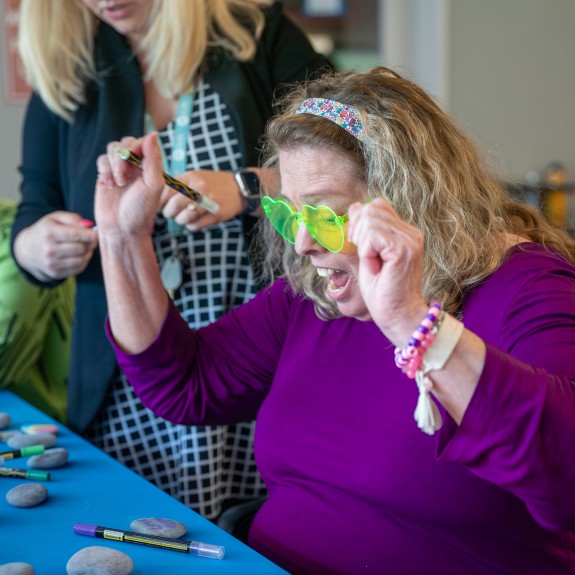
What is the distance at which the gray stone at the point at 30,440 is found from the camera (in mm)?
1454

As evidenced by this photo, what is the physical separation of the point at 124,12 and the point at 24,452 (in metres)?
0.86

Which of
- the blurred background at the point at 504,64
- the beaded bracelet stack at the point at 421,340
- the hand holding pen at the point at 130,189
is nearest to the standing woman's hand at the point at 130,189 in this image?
the hand holding pen at the point at 130,189

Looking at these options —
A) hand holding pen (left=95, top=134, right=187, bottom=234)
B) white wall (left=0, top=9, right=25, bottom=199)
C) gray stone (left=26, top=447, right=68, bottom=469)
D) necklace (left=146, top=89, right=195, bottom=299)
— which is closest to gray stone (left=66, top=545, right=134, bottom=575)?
gray stone (left=26, top=447, right=68, bottom=469)

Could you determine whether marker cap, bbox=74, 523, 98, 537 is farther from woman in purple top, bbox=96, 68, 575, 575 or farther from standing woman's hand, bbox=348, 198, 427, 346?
standing woman's hand, bbox=348, 198, 427, 346

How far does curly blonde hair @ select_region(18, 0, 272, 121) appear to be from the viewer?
1.70 meters

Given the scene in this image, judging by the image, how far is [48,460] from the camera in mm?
1374

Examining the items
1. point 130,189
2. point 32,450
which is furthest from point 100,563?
point 130,189

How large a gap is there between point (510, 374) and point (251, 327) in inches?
27.2

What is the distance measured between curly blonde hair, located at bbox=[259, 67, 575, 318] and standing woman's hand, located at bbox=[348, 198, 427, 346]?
0.26 metres

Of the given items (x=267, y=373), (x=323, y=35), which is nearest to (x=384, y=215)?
(x=267, y=373)

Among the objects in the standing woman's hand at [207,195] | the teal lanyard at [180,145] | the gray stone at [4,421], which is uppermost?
the teal lanyard at [180,145]

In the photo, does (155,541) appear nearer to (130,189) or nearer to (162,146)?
(130,189)

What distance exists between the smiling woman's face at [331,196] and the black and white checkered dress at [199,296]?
451mm

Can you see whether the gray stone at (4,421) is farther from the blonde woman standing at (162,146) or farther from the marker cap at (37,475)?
the marker cap at (37,475)
